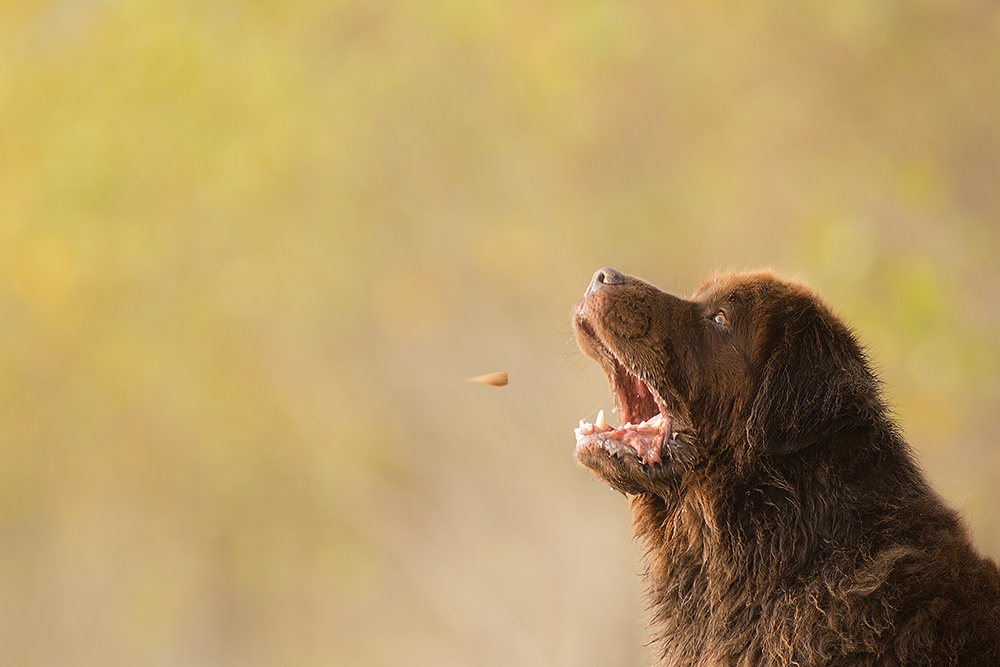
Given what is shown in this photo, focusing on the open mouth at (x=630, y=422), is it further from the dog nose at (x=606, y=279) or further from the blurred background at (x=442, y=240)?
the blurred background at (x=442, y=240)

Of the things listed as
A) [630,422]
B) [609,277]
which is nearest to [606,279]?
[609,277]

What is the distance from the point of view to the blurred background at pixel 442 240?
13.5m

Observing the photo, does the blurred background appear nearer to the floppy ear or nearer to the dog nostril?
the dog nostril

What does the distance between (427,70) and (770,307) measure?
16.0 m

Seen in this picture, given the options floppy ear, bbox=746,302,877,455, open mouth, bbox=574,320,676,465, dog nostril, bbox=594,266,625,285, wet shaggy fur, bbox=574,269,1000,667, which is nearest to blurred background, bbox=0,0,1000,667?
open mouth, bbox=574,320,676,465

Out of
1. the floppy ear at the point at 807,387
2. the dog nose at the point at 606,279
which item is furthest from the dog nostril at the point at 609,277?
the floppy ear at the point at 807,387

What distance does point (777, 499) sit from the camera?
4504 mm

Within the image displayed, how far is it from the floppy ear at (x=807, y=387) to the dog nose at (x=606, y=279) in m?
0.68

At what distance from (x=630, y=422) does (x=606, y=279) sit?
630 millimetres

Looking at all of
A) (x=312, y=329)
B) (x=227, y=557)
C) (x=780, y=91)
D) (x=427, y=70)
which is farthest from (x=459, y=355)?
(x=227, y=557)

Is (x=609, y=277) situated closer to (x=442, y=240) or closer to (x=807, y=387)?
(x=807, y=387)

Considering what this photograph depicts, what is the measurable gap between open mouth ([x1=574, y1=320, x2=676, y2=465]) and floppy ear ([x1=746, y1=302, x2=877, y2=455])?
0.41 meters

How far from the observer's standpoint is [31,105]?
2111 cm

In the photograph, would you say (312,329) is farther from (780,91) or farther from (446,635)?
(780,91)
